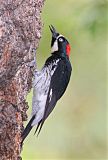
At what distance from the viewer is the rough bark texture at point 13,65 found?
17.7ft

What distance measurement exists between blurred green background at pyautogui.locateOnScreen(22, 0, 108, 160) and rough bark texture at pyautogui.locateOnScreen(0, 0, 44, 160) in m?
4.60

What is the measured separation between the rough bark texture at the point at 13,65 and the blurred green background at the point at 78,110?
4.60m

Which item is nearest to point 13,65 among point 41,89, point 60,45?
point 41,89

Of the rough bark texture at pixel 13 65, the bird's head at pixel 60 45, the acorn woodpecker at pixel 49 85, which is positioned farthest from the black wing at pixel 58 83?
the rough bark texture at pixel 13 65

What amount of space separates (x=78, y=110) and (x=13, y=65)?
672cm

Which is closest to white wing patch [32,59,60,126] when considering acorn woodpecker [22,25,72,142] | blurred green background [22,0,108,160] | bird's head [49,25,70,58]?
acorn woodpecker [22,25,72,142]

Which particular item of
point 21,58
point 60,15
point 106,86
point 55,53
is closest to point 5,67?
point 21,58

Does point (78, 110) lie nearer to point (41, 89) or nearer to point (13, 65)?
point (41, 89)

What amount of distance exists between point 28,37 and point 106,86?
23.8ft

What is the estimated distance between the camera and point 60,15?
34.1 ft

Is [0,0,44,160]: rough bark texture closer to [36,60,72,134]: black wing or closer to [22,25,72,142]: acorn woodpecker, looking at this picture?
[22,25,72,142]: acorn woodpecker

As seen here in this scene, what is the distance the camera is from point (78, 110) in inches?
475

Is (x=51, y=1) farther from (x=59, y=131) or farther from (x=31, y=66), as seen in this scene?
(x=31, y=66)

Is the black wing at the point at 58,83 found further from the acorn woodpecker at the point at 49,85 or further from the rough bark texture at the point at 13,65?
the rough bark texture at the point at 13,65
